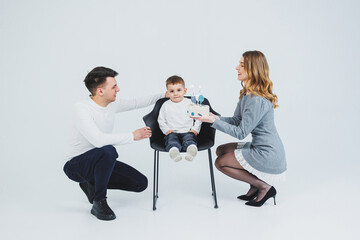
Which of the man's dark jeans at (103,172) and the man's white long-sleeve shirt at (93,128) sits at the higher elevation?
the man's white long-sleeve shirt at (93,128)

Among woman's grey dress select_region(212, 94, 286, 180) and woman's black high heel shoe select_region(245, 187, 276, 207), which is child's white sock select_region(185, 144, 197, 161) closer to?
woman's grey dress select_region(212, 94, 286, 180)

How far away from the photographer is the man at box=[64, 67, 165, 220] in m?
2.96

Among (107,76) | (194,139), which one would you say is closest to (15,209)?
(107,76)

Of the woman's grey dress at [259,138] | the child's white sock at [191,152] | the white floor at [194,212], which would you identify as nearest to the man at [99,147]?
the white floor at [194,212]

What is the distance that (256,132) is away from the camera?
Answer: 3152 mm

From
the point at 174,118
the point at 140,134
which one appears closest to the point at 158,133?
the point at 174,118

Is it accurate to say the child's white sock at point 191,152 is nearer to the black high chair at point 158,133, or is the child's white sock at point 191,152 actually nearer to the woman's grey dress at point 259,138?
the black high chair at point 158,133

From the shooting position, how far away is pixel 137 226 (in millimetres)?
2887

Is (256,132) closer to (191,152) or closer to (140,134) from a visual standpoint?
(191,152)

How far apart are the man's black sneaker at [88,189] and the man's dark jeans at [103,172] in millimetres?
39

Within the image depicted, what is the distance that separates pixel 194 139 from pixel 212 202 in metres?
0.54

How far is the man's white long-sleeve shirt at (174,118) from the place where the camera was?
3.48m

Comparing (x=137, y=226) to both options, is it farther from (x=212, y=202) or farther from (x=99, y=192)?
(x=212, y=202)

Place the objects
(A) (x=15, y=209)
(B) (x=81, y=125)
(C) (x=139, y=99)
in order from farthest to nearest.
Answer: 1. (C) (x=139, y=99)
2. (A) (x=15, y=209)
3. (B) (x=81, y=125)
